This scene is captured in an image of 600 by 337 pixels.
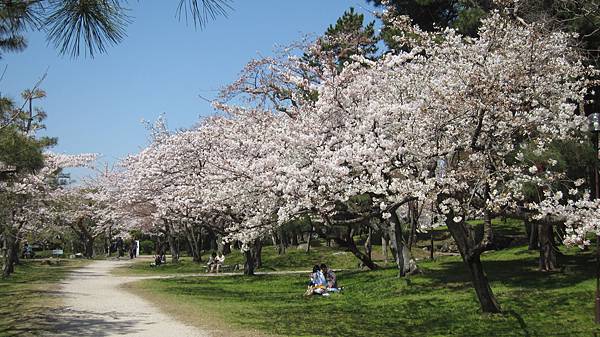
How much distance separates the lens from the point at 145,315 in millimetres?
11289

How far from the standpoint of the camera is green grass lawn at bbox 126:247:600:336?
984 centimetres

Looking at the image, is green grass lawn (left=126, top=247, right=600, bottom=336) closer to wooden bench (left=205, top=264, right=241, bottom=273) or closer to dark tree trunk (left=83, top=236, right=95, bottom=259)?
wooden bench (left=205, top=264, right=241, bottom=273)

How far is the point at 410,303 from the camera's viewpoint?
1301 cm

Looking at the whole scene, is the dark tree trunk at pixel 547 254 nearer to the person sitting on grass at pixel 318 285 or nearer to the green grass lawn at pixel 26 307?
the person sitting on grass at pixel 318 285


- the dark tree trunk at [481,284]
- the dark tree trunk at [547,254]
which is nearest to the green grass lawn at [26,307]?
the dark tree trunk at [481,284]

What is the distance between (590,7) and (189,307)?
34.2 ft

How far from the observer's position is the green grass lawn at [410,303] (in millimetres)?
9844

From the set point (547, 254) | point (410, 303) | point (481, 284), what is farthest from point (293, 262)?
point (481, 284)

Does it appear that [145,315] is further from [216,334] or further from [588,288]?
[588,288]

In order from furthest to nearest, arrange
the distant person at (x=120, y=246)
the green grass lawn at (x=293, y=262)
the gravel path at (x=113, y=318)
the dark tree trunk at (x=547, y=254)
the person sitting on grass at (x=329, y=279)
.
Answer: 1. the distant person at (x=120, y=246)
2. the green grass lawn at (x=293, y=262)
3. the person sitting on grass at (x=329, y=279)
4. the dark tree trunk at (x=547, y=254)
5. the gravel path at (x=113, y=318)

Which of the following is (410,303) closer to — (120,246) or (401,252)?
(401,252)

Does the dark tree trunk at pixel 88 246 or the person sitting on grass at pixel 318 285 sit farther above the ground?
the dark tree trunk at pixel 88 246

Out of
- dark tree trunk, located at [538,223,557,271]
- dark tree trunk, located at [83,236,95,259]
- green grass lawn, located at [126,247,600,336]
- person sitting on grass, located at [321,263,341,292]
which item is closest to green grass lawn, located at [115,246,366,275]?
green grass lawn, located at [126,247,600,336]

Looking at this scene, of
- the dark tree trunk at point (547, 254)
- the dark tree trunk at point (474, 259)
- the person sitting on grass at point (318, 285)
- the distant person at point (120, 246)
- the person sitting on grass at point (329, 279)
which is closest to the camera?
the dark tree trunk at point (474, 259)
